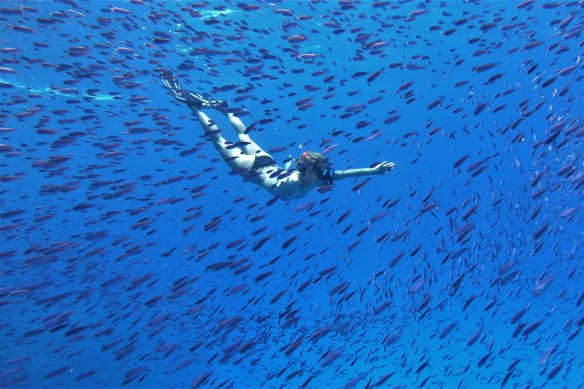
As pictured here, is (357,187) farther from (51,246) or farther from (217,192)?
(217,192)

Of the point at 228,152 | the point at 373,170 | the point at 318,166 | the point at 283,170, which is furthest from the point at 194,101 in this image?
the point at 373,170

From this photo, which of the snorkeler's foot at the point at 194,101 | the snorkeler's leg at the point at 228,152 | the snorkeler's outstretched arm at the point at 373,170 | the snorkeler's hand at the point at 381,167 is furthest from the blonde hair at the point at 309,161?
the snorkeler's foot at the point at 194,101

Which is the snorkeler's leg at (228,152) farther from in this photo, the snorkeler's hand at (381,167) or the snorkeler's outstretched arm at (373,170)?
the snorkeler's hand at (381,167)

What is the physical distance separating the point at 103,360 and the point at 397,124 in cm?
2703

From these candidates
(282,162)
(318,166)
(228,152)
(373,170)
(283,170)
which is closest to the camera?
(373,170)

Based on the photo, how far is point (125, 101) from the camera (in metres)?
26.6

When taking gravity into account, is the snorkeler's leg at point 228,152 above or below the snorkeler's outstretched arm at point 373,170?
below

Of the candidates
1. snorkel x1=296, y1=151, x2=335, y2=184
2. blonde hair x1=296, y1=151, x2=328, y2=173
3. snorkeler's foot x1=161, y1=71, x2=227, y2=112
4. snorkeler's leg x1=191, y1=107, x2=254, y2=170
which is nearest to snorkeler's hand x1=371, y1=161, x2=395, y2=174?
snorkel x1=296, y1=151, x2=335, y2=184

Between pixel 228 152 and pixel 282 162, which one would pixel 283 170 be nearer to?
pixel 228 152

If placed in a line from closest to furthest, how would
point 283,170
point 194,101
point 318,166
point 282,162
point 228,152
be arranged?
point 318,166
point 283,170
point 228,152
point 194,101
point 282,162

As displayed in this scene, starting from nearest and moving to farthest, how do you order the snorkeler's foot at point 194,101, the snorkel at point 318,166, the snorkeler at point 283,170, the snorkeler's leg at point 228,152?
the snorkeler at point 283,170
the snorkel at point 318,166
the snorkeler's leg at point 228,152
the snorkeler's foot at point 194,101

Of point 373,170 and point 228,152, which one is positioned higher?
point 373,170

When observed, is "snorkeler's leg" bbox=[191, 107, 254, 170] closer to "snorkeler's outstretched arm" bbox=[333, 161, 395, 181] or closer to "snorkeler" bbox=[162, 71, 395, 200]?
"snorkeler" bbox=[162, 71, 395, 200]

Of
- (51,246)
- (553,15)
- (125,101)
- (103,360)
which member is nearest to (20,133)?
(125,101)
